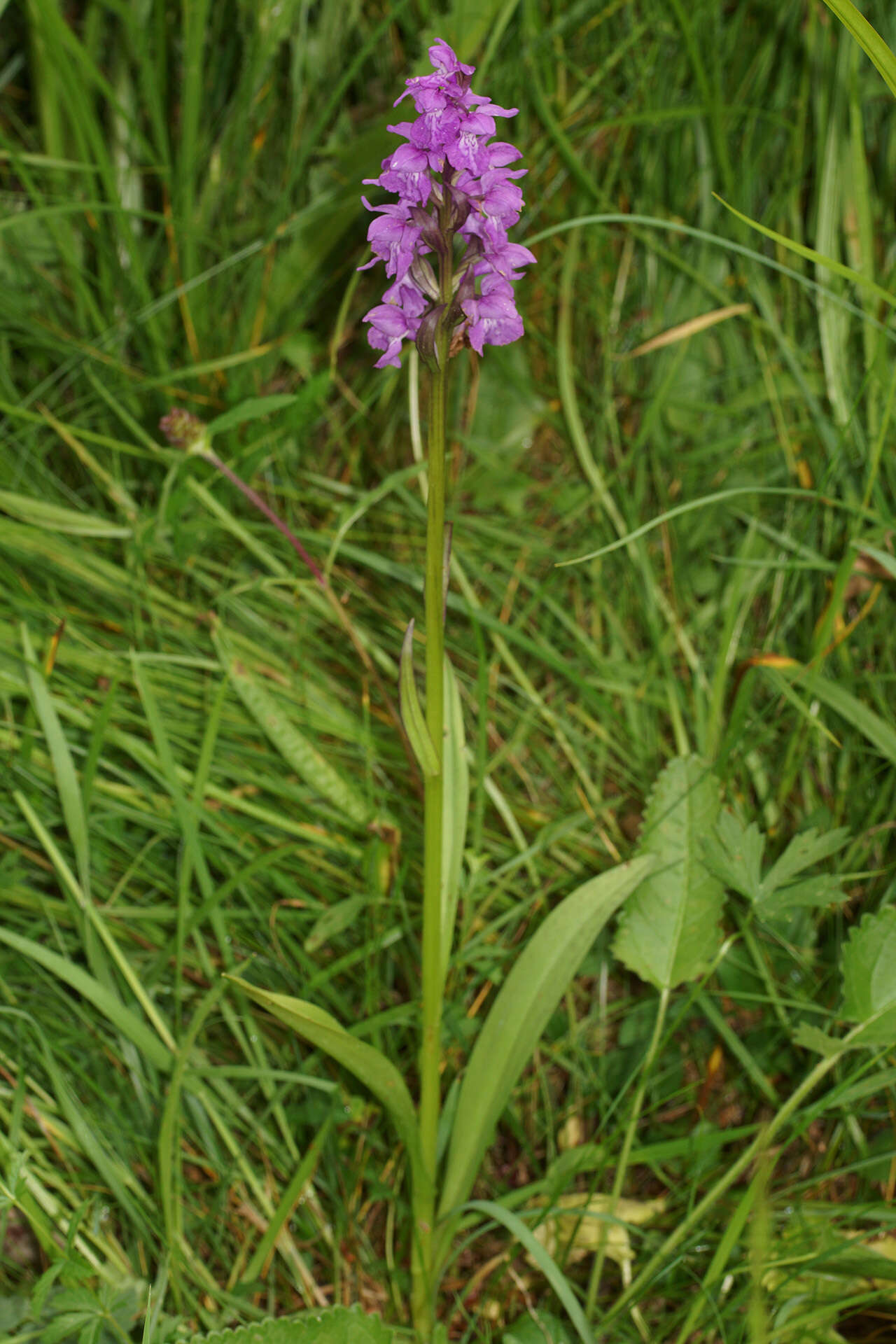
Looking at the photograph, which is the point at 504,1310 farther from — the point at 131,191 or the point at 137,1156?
the point at 131,191

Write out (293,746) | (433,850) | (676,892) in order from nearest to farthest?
1. (433,850)
2. (676,892)
3. (293,746)

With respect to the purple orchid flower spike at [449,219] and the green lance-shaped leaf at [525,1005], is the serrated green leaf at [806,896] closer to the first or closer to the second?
the green lance-shaped leaf at [525,1005]

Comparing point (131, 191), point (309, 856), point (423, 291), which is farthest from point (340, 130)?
point (309, 856)

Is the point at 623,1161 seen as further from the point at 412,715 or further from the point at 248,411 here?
the point at 248,411

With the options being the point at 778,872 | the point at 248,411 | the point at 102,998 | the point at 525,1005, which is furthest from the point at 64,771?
the point at 778,872

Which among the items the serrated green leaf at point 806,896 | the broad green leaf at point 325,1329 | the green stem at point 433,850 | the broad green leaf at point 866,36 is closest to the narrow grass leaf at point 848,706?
the serrated green leaf at point 806,896

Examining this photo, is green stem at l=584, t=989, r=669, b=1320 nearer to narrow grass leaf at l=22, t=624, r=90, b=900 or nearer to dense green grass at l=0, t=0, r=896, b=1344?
dense green grass at l=0, t=0, r=896, b=1344
